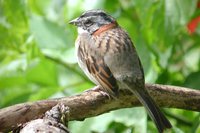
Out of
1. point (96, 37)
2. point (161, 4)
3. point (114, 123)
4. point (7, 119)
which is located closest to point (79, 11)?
point (96, 37)

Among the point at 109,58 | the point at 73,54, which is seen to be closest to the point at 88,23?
the point at 73,54

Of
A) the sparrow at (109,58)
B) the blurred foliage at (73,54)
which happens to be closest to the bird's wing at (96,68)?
the sparrow at (109,58)

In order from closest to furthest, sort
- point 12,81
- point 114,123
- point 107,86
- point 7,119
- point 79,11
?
point 7,119
point 107,86
point 114,123
point 79,11
point 12,81

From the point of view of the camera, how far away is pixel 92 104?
2.76m

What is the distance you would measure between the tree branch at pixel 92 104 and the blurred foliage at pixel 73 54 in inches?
9.9

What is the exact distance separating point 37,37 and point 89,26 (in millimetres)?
302

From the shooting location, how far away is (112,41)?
365 centimetres

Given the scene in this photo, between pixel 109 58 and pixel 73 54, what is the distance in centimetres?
27

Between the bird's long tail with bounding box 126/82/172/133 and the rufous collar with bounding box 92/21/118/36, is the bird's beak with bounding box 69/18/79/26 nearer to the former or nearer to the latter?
the rufous collar with bounding box 92/21/118/36

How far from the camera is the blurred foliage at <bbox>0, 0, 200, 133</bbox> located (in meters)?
3.51

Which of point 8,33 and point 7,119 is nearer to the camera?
point 7,119

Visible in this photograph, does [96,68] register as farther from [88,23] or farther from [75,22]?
[88,23]

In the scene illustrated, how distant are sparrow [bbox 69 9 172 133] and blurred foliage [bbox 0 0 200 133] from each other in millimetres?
58

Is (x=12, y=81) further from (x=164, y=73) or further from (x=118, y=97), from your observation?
(x=118, y=97)
